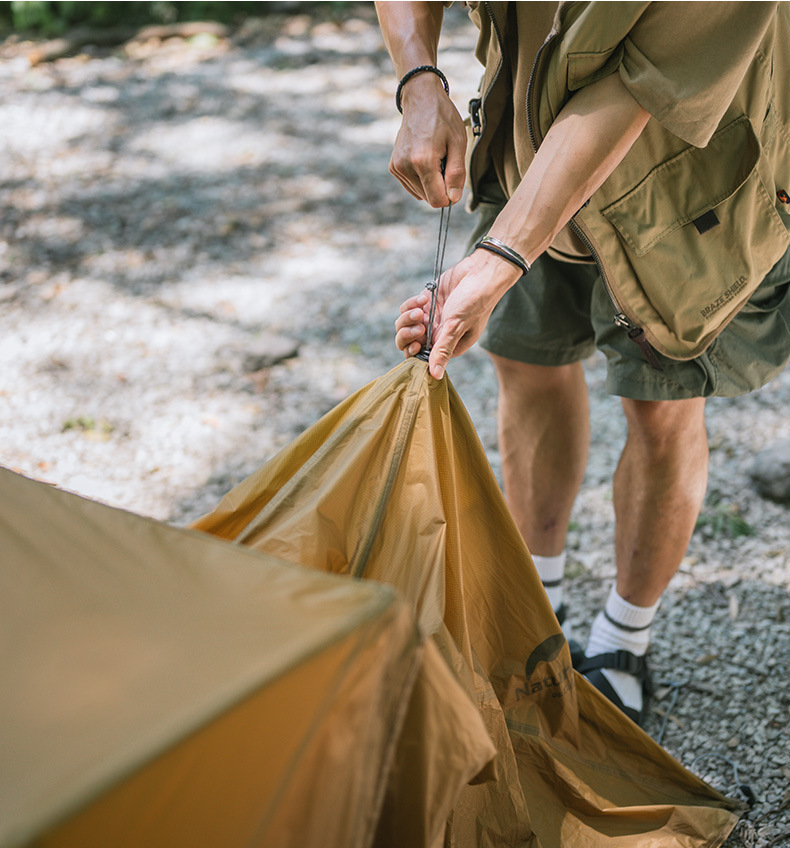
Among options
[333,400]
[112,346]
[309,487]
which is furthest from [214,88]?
[309,487]

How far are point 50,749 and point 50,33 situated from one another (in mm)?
6562

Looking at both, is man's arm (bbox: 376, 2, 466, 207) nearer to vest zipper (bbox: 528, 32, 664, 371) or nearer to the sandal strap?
vest zipper (bbox: 528, 32, 664, 371)

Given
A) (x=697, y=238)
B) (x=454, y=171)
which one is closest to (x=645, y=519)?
(x=697, y=238)

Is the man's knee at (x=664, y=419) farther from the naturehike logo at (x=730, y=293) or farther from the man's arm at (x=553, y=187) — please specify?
the man's arm at (x=553, y=187)

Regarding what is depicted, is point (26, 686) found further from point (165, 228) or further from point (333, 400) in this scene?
point (165, 228)

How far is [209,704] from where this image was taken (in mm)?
729

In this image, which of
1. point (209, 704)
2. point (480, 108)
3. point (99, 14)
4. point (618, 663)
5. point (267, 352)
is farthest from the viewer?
point (99, 14)

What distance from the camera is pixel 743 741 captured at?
5.83ft

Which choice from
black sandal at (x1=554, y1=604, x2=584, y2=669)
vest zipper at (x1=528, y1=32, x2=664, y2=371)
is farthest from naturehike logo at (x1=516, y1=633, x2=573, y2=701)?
vest zipper at (x1=528, y1=32, x2=664, y2=371)

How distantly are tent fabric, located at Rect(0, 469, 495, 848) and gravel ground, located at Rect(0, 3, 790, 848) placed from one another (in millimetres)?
1116

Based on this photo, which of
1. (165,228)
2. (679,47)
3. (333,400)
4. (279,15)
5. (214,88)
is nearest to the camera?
(679,47)

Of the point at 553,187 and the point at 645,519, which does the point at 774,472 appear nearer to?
the point at 645,519

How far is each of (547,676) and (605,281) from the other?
73 cm

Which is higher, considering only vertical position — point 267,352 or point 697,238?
point 697,238
